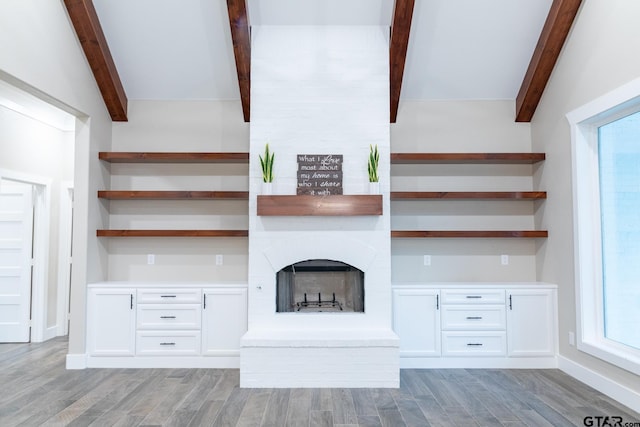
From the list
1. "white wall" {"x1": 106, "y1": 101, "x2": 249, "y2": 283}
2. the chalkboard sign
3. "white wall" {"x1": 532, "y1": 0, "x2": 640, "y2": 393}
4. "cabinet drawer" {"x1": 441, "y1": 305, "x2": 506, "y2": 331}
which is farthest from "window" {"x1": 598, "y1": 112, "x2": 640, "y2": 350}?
"white wall" {"x1": 106, "y1": 101, "x2": 249, "y2": 283}

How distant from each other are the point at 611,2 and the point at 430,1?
1402 mm

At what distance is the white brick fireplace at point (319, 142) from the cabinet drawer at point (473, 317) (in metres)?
0.61

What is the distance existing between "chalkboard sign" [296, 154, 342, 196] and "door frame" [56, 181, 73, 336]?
11.1ft

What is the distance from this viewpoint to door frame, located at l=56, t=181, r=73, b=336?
5.46 metres

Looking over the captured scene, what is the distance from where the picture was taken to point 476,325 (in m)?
4.13

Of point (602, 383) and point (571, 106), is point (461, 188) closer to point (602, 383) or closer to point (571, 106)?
point (571, 106)

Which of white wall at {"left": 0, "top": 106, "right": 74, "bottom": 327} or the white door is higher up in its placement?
Result: white wall at {"left": 0, "top": 106, "right": 74, "bottom": 327}

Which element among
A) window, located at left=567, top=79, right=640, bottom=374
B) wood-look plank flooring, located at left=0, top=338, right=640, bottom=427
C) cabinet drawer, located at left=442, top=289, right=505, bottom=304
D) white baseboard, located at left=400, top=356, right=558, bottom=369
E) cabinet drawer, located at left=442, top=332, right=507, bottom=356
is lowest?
wood-look plank flooring, located at left=0, top=338, right=640, bottom=427

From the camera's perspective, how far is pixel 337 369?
11.8 ft

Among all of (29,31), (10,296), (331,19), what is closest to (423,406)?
(331,19)

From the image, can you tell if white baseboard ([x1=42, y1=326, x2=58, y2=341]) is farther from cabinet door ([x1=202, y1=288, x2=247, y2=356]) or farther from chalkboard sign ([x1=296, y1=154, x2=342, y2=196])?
chalkboard sign ([x1=296, y1=154, x2=342, y2=196])

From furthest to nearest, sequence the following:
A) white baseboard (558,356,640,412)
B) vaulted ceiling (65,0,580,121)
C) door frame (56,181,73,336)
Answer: door frame (56,181,73,336) < vaulted ceiling (65,0,580,121) < white baseboard (558,356,640,412)

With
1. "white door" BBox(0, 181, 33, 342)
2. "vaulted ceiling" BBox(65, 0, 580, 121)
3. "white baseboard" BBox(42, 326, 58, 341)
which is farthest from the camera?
"white baseboard" BBox(42, 326, 58, 341)

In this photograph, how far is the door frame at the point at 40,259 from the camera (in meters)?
5.14
